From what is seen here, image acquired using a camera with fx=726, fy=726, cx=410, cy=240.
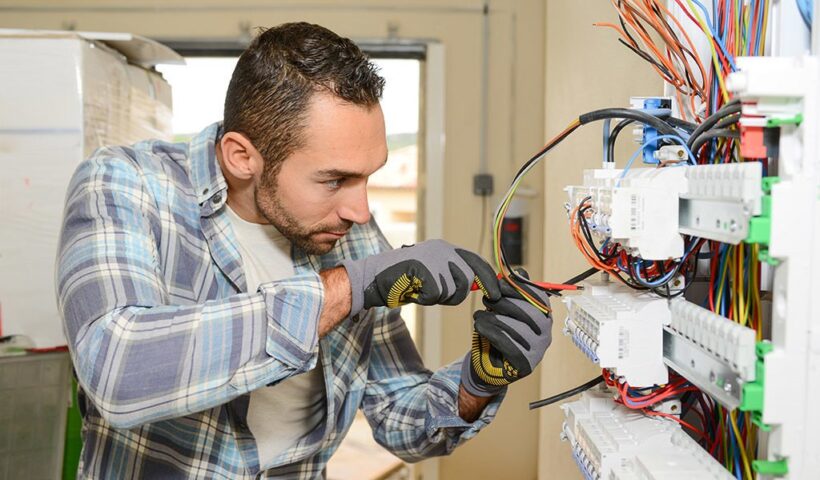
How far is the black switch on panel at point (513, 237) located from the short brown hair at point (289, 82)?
167 cm

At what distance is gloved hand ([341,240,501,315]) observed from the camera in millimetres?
1008

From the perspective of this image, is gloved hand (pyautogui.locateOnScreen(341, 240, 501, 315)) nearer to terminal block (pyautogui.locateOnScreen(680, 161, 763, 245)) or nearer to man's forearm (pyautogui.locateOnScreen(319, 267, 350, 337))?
man's forearm (pyautogui.locateOnScreen(319, 267, 350, 337))

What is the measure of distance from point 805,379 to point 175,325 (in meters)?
0.72

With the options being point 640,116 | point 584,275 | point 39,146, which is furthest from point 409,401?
point 39,146

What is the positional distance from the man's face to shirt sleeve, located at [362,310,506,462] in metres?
0.33

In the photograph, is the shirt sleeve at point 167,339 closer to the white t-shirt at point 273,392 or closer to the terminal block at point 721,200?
the white t-shirt at point 273,392

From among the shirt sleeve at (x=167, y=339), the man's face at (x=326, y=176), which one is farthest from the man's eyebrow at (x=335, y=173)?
the shirt sleeve at (x=167, y=339)

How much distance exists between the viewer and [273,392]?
52.5 inches

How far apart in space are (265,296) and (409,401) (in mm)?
560

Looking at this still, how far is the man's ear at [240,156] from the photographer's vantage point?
4.08 ft

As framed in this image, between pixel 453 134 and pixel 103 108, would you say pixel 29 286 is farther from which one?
pixel 453 134

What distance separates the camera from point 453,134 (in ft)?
9.55

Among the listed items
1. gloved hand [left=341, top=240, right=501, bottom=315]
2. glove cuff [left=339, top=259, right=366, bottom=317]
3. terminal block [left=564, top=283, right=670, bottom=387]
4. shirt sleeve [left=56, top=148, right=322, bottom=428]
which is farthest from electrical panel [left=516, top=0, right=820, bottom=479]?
shirt sleeve [left=56, top=148, right=322, bottom=428]

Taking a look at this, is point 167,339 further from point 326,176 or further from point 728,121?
point 728,121
